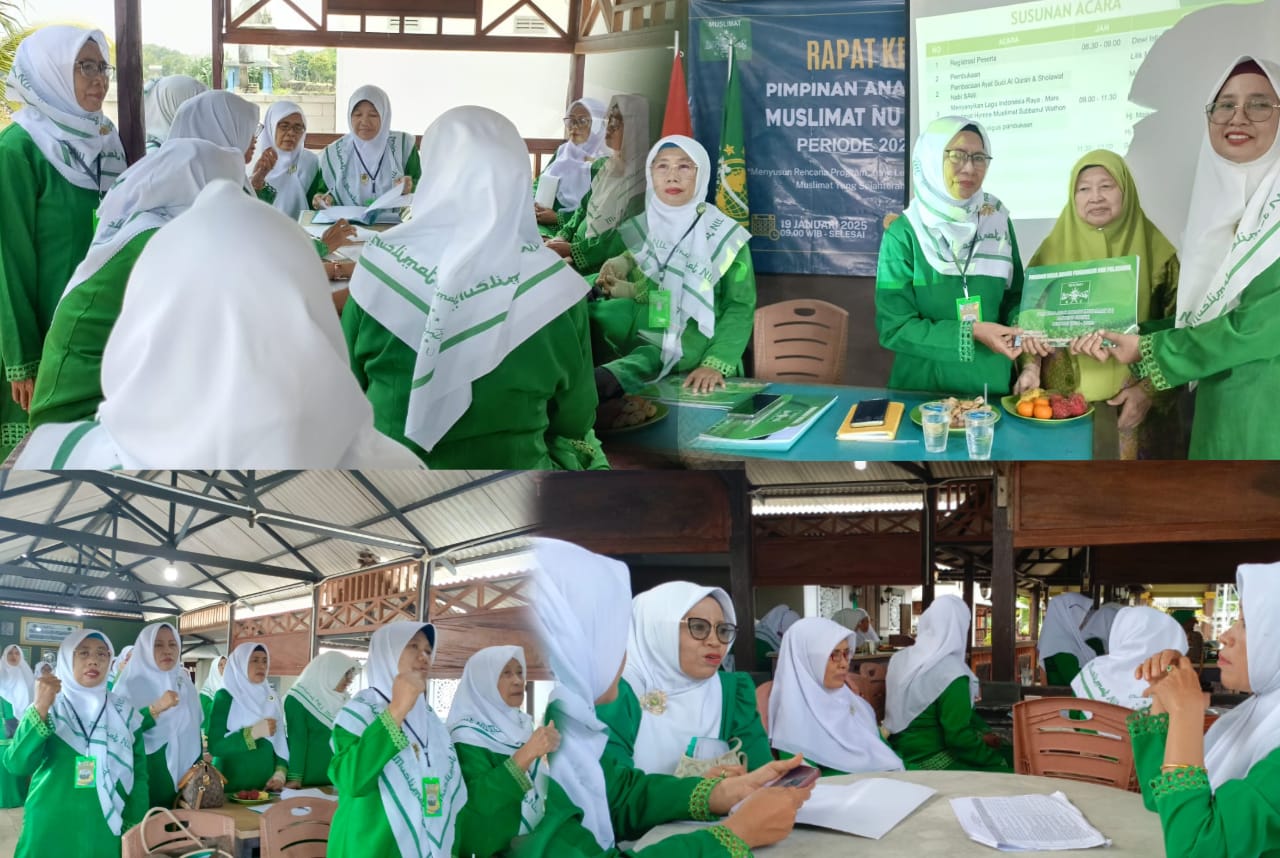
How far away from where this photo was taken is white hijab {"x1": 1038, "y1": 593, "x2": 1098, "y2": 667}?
233 centimetres

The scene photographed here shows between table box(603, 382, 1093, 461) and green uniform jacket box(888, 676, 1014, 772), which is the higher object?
table box(603, 382, 1093, 461)

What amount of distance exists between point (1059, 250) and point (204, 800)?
191cm

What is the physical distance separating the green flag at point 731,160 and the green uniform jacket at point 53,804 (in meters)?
1.46

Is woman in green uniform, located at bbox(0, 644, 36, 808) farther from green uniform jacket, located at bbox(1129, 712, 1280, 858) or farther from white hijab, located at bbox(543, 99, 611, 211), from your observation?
green uniform jacket, located at bbox(1129, 712, 1280, 858)

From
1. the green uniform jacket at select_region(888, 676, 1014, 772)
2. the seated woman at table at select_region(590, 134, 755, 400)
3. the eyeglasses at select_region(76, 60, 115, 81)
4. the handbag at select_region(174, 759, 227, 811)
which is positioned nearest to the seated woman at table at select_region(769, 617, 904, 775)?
the green uniform jacket at select_region(888, 676, 1014, 772)

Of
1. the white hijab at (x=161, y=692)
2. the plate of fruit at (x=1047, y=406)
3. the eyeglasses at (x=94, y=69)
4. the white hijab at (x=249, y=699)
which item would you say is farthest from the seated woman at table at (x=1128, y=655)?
the eyeglasses at (x=94, y=69)

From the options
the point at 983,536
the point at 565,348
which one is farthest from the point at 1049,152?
the point at 565,348

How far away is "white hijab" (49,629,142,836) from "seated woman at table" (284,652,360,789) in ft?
0.76

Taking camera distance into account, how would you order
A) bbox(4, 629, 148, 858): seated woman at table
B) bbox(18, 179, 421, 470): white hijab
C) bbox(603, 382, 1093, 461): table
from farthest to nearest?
bbox(603, 382, 1093, 461): table < bbox(4, 629, 148, 858): seated woman at table < bbox(18, 179, 421, 470): white hijab

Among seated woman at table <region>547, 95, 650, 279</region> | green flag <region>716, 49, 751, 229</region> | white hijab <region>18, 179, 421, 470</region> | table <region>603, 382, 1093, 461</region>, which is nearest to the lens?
white hijab <region>18, 179, 421, 470</region>

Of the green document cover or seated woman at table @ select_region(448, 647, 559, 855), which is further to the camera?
the green document cover

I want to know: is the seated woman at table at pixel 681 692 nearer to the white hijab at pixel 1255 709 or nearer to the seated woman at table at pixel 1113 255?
the white hijab at pixel 1255 709

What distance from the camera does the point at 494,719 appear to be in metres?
1.95

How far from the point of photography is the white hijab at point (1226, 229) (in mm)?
2602
